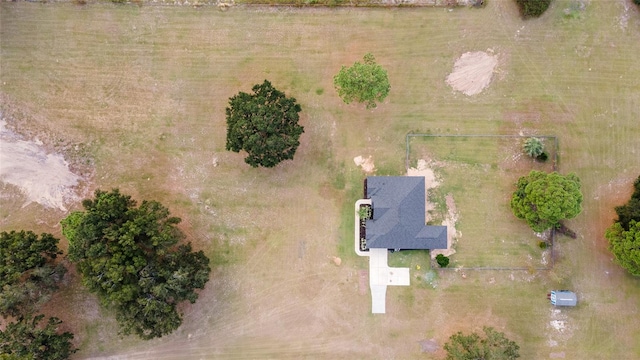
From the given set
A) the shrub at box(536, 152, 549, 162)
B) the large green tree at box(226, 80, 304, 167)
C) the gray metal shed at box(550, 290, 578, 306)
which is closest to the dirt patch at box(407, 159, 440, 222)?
the shrub at box(536, 152, 549, 162)

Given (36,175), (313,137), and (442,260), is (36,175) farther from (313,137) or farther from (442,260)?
(442,260)

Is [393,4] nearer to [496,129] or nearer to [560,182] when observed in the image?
[496,129]

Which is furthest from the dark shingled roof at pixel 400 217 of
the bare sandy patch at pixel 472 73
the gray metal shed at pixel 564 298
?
the gray metal shed at pixel 564 298

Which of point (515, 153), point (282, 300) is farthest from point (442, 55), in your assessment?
point (282, 300)

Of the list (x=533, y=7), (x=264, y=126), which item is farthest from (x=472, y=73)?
(x=264, y=126)

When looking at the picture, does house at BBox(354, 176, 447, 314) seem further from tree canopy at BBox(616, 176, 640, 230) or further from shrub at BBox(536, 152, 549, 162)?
tree canopy at BBox(616, 176, 640, 230)

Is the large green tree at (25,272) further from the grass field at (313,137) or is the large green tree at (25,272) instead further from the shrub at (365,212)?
the shrub at (365,212)
